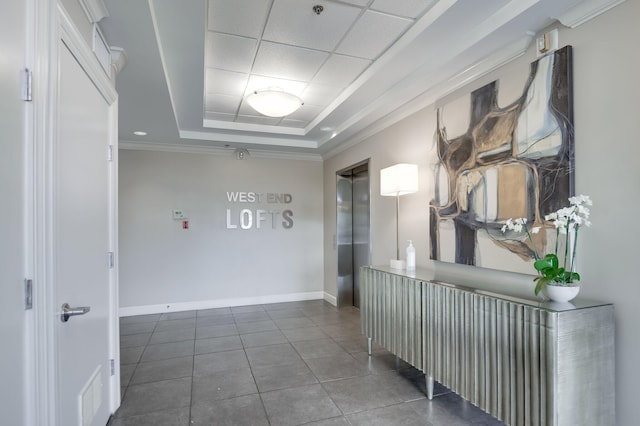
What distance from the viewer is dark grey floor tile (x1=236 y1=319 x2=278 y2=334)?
180 inches

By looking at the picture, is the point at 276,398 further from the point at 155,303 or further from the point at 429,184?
the point at 155,303

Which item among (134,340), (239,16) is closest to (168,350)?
(134,340)

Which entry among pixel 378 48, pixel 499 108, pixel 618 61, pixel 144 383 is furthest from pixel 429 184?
pixel 144 383

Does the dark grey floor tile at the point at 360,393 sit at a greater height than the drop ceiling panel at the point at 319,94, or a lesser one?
lesser

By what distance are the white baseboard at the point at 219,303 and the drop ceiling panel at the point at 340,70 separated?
372cm

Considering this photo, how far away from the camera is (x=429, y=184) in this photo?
341cm

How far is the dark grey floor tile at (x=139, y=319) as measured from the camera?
501 cm

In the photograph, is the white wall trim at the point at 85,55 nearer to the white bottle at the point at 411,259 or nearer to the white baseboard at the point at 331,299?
the white bottle at the point at 411,259

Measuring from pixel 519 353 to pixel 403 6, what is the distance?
7.67 feet

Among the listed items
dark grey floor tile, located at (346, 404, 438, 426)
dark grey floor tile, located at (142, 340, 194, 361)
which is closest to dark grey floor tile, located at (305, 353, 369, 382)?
dark grey floor tile, located at (346, 404, 438, 426)

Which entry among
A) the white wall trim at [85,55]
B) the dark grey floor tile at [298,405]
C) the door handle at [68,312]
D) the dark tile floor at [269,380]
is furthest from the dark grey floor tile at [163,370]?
the white wall trim at [85,55]

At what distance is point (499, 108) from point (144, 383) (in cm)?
381

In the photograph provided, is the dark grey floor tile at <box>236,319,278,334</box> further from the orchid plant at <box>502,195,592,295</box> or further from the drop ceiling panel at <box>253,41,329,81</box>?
the orchid plant at <box>502,195,592,295</box>

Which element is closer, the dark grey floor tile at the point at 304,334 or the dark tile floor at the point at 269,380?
the dark tile floor at the point at 269,380
